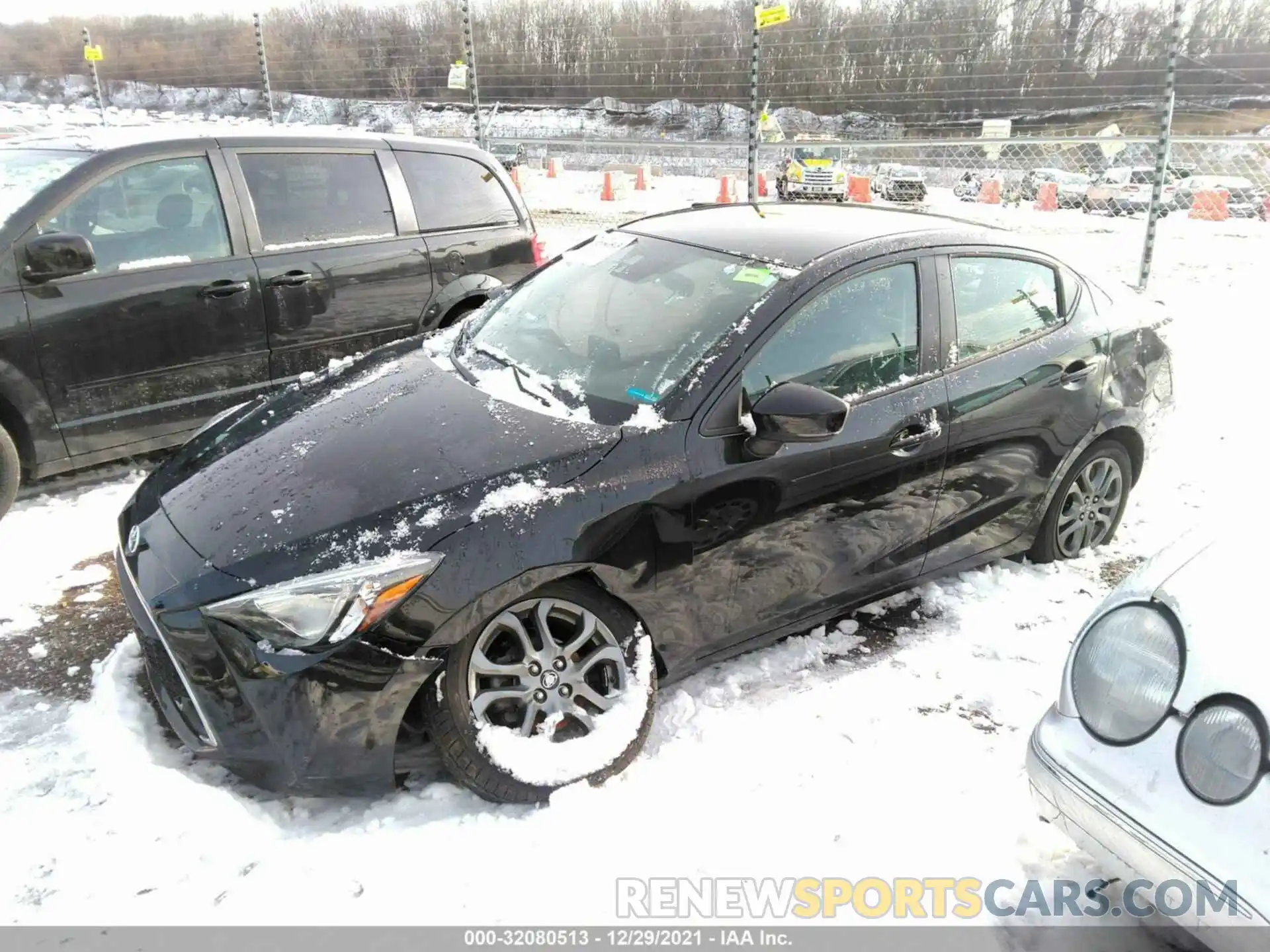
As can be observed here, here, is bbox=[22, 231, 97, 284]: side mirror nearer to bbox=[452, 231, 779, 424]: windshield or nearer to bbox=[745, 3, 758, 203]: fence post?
bbox=[452, 231, 779, 424]: windshield

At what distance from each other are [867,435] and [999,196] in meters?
17.0

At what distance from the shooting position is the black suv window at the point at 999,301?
11.0 feet

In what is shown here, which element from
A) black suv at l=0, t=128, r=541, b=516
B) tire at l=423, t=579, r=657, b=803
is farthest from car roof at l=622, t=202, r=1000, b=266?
black suv at l=0, t=128, r=541, b=516

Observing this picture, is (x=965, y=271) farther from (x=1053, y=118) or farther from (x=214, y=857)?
(x=1053, y=118)

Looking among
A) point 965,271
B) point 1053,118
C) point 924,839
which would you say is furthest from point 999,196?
point 924,839

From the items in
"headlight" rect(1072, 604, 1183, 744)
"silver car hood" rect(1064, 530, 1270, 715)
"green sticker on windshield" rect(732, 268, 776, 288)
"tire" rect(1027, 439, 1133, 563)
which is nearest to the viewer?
"silver car hood" rect(1064, 530, 1270, 715)

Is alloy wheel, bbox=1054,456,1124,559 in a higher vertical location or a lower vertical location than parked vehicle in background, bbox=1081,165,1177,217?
lower

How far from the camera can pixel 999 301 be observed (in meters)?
3.52

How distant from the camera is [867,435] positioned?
300 centimetres

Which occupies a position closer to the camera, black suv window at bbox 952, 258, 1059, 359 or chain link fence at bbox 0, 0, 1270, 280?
black suv window at bbox 952, 258, 1059, 359

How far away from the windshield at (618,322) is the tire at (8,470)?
90.8 inches

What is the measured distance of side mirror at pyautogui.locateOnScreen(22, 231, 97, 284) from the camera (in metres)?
3.93

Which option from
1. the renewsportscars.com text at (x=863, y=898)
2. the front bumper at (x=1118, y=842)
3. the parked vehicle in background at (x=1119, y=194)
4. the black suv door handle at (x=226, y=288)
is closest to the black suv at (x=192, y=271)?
the black suv door handle at (x=226, y=288)

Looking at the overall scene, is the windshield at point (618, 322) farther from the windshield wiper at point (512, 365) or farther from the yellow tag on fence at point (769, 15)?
the yellow tag on fence at point (769, 15)
